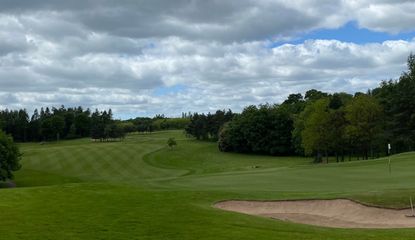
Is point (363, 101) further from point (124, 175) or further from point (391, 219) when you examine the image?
point (391, 219)

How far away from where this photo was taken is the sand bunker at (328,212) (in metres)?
21.0

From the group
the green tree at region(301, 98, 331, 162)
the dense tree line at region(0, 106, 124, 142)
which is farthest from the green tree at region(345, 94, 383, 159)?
the dense tree line at region(0, 106, 124, 142)

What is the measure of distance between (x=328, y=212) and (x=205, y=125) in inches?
4590

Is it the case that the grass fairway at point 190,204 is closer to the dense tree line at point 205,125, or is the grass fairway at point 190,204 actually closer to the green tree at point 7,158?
the green tree at point 7,158

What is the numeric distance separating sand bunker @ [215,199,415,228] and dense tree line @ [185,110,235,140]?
113 m

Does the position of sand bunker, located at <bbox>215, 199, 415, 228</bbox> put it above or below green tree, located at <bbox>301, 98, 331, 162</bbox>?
below

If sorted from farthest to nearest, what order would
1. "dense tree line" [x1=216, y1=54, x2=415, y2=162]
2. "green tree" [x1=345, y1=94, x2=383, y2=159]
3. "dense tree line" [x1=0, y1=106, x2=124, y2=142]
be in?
"dense tree line" [x1=0, y1=106, x2=124, y2=142]
"dense tree line" [x1=216, y1=54, x2=415, y2=162]
"green tree" [x1=345, y1=94, x2=383, y2=159]

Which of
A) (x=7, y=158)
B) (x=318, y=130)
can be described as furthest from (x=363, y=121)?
(x=7, y=158)

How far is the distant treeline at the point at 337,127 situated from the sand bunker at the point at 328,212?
6088cm

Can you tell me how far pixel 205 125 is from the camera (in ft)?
458

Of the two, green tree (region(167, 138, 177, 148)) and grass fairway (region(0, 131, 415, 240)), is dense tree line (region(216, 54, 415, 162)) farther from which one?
grass fairway (region(0, 131, 415, 240))

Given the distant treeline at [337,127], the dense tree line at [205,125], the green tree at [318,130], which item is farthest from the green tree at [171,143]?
the green tree at [318,130]

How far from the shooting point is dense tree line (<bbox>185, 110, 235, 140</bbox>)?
139250 millimetres

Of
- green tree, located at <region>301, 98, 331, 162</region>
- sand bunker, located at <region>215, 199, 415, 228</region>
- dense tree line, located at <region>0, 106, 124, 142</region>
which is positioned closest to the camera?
sand bunker, located at <region>215, 199, 415, 228</region>
